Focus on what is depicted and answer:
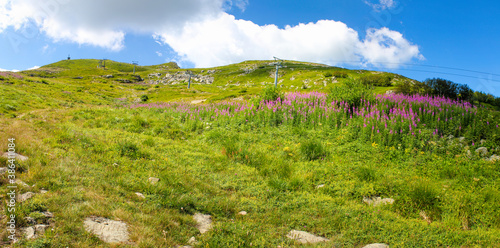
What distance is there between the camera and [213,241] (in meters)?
4.06

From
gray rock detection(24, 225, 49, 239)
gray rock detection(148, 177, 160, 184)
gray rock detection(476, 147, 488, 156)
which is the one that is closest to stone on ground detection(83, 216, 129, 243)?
gray rock detection(24, 225, 49, 239)

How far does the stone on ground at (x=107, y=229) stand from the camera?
3.70m

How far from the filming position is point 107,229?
3.87 m

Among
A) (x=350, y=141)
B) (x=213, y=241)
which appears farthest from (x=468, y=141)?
(x=213, y=241)

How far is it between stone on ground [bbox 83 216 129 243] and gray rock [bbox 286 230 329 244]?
9.54 feet

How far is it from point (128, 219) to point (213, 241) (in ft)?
5.23

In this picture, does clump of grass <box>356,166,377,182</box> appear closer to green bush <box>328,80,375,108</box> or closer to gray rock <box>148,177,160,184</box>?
gray rock <box>148,177,160,184</box>

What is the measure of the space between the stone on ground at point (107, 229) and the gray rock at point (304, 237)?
115 inches

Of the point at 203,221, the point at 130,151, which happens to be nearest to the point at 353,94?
the point at 203,221

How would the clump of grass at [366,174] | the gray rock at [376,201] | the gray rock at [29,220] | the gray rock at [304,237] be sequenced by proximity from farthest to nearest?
the clump of grass at [366,174], the gray rock at [376,201], the gray rock at [304,237], the gray rock at [29,220]

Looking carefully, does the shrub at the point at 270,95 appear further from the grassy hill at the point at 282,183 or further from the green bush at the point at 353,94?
the grassy hill at the point at 282,183

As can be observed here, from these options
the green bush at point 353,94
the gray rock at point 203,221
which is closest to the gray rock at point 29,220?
the gray rock at point 203,221

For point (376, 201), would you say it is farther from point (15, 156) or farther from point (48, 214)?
point (15, 156)

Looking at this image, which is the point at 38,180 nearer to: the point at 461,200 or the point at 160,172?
the point at 160,172
